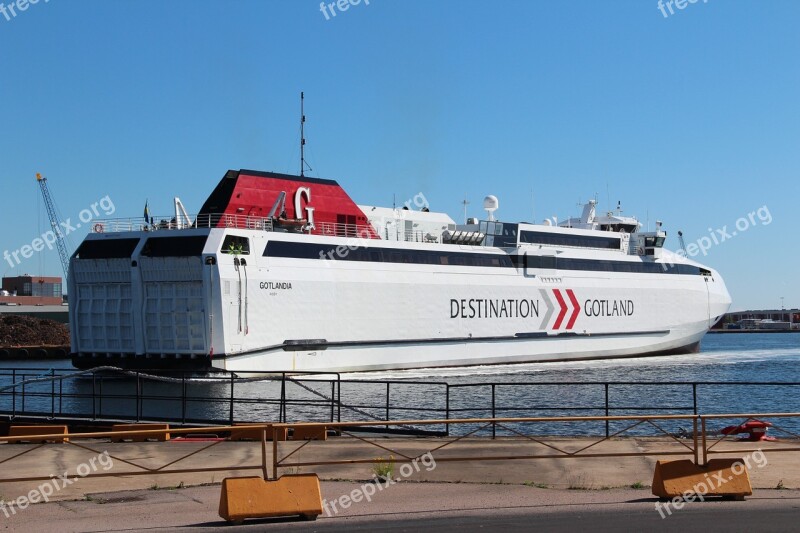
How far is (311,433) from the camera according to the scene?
17172 mm

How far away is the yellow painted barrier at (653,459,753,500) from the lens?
38.0ft

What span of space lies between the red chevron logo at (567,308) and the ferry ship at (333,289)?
0.08 meters

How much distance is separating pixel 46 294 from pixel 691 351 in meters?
120

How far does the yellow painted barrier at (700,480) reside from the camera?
11570mm

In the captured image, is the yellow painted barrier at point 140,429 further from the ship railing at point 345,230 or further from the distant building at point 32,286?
the distant building at point 32,286

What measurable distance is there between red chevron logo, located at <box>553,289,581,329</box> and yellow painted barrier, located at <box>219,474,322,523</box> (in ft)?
130

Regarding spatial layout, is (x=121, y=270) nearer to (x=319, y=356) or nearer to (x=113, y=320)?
(x=113, y=320)

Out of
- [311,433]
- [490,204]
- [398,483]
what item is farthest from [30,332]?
[398,483]

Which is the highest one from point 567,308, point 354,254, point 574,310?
point 354,254

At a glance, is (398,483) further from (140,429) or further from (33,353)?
(33,353)

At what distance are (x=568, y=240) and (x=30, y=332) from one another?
59.8m

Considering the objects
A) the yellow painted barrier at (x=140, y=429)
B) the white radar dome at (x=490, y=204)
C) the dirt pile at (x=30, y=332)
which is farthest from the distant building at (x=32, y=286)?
the yellow painted barrier at (x=140, y=429)

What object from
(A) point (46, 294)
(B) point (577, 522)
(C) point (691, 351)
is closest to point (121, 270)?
(B) point (577, 522)

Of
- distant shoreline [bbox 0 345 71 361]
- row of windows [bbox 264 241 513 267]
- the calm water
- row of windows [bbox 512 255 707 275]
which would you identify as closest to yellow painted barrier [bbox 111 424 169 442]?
the calm water
